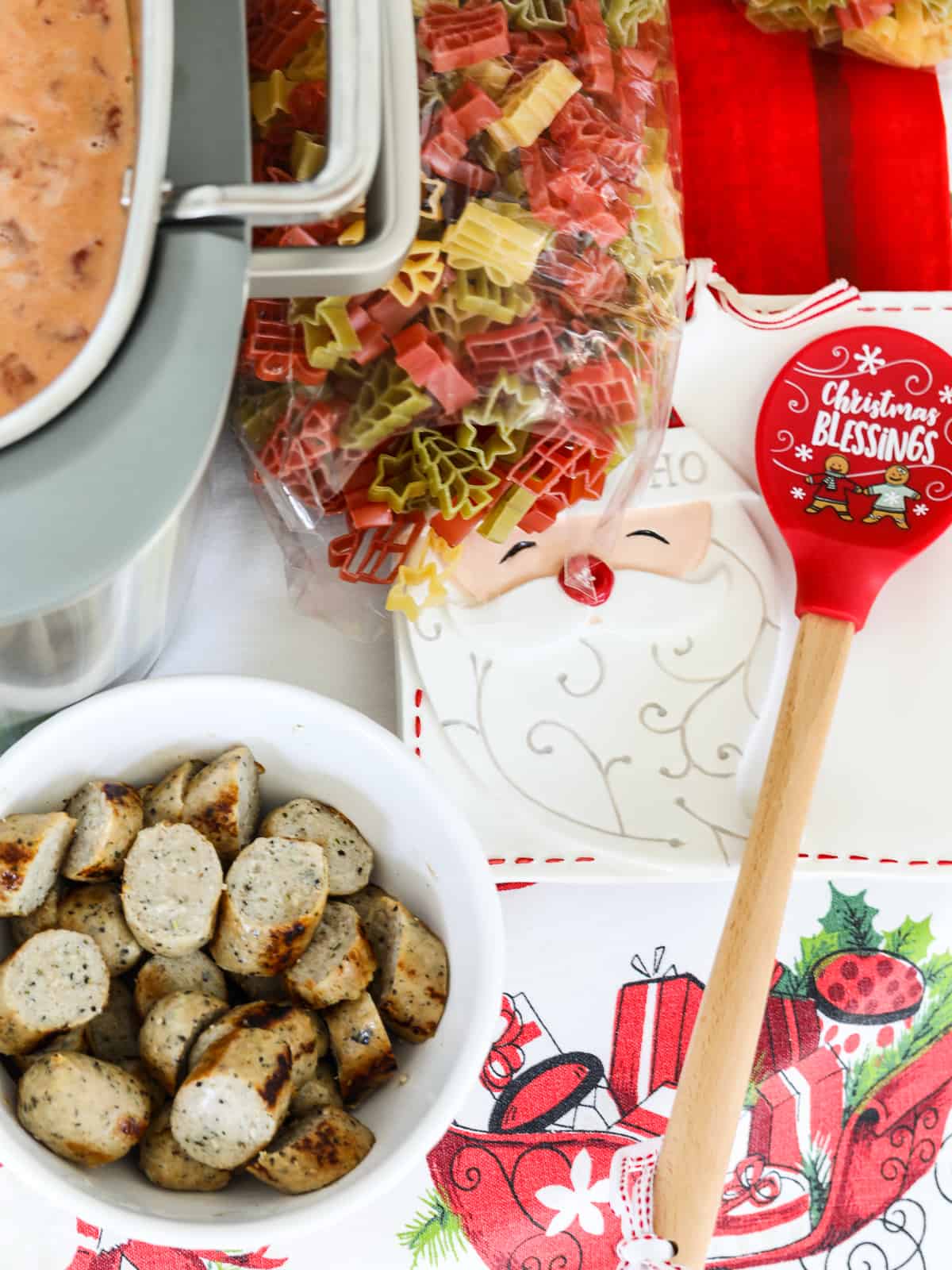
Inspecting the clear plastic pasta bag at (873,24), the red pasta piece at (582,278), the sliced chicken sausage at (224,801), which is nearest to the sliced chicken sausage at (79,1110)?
the sliced chicken sausage at (224,801)

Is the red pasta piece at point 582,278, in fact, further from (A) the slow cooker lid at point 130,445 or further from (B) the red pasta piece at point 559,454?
(A) the slow cooker lid at point 130,445

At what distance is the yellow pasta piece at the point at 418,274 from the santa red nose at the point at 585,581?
0.70 feet

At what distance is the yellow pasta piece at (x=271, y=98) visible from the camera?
568 millimetres

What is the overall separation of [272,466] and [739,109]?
43 cm

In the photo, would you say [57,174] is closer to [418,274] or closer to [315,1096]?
[418,274]

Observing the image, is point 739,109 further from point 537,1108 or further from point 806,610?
point 537,1108

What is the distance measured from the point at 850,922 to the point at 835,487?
11.2 inches

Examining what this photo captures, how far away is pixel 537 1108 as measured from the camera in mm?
718

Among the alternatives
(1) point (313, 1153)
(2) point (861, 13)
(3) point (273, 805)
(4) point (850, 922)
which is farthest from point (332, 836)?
(2) point (861, 13)

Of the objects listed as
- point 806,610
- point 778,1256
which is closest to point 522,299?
point 806,610

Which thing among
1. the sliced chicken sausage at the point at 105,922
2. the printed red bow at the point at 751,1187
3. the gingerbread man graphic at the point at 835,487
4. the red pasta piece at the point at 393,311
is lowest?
the printed red bow at the point at 751,1187

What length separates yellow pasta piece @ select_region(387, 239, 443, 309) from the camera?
56 cm

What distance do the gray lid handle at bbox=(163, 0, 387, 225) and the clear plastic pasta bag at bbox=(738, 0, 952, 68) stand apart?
1.66 ft

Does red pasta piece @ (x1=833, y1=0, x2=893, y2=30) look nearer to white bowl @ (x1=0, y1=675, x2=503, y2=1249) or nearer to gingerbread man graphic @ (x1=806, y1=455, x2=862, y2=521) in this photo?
gingerbread man graphic @ (x1=806, y1=455, x2=862, y2=521)
